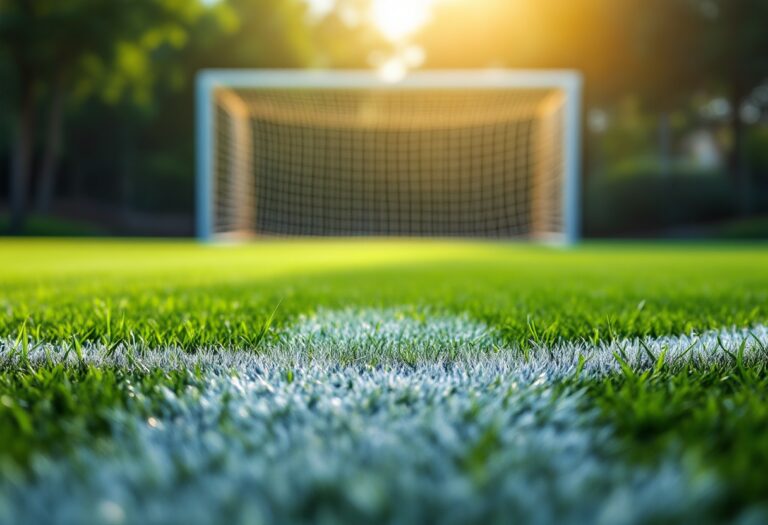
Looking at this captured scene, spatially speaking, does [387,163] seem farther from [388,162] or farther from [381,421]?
[381,421]

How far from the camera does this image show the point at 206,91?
37.2ft

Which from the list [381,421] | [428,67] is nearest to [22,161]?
[428,67]

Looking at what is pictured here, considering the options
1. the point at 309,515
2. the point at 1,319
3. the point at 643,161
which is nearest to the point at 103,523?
the point at 309,515

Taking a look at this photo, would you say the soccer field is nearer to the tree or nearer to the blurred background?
the tree

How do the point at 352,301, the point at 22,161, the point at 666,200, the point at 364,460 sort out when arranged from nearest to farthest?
the point at 364,460, the point at 352,301, the point at 22,161, the point at 666,200

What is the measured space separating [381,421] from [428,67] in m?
24.9

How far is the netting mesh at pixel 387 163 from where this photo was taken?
13.6 m

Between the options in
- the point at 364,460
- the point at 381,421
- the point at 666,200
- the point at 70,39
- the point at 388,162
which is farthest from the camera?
the point at 666,200

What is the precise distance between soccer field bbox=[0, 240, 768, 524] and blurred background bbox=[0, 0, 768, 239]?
56.4ft

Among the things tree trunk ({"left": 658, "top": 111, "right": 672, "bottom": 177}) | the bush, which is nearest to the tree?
tree trunk ({"left": 658, "top": 111, "right": 672, "bottom": 177})

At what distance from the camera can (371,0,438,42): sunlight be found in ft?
79.2

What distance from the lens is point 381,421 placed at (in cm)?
95

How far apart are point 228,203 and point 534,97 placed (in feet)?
20.9

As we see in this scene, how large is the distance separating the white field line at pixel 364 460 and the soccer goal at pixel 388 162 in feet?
37.7
